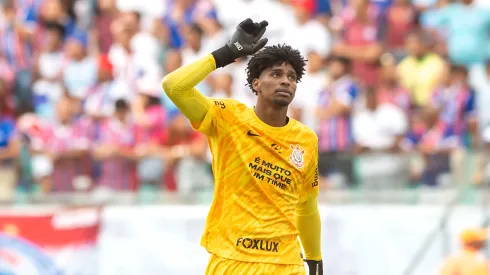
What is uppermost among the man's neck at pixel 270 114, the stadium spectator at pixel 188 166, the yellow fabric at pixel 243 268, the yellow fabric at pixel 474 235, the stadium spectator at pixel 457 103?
the stadium spectator at pixel 457 103

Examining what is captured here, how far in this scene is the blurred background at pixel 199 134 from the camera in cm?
1098

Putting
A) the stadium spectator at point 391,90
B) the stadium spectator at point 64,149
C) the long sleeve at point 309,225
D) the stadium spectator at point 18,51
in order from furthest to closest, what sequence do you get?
the stadium spectator at point 18,51, the stadium spectator at point 391,90, the stadium spectator at point 64,149, the long sleeve at point 309,225

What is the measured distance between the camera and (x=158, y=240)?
458 inches

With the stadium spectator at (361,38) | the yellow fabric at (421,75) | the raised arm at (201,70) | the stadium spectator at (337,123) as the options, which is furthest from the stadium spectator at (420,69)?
the raised arm at (201,70)

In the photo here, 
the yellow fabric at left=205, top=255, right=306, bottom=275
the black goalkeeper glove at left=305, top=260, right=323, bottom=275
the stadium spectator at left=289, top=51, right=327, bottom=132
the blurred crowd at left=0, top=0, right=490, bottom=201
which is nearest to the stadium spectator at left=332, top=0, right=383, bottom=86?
the blurred crowd at left=0, top=0, right=490, bottom=201

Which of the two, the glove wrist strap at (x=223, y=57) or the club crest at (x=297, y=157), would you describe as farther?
the club crest at (x=297, y=157)

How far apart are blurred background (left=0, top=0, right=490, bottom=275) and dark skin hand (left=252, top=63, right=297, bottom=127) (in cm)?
446

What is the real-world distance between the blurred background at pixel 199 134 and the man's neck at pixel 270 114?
14.5 feet

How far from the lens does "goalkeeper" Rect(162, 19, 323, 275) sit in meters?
6.36

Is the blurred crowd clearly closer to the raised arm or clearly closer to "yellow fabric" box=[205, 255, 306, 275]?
"yellow fabric" box=[205, 255, 306, 275]

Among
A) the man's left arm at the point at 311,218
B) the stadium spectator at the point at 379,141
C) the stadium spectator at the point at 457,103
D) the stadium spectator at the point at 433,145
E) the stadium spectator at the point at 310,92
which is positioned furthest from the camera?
the stadium spectator at the point at 310,92

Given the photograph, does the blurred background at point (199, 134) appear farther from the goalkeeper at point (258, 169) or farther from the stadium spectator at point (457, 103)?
the goalkeeper at point (258, 169)

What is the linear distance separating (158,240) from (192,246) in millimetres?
417

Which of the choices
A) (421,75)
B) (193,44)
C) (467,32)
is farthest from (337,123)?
(193,44)
